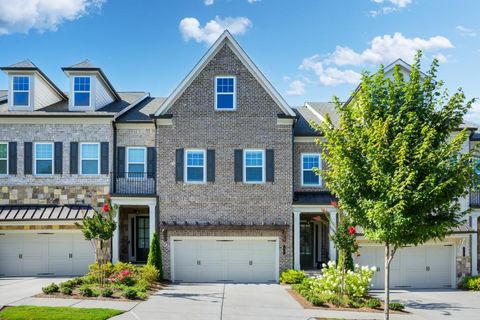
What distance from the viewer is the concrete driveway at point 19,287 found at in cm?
1602

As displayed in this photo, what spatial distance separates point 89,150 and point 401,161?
16.0 m

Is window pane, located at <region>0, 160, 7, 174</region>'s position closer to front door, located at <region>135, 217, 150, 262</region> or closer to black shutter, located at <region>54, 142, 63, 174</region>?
black shutter, located at <region>54, 142, 63, 174</region>

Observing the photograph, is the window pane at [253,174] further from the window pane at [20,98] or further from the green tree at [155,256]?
the window pane at [20,98]

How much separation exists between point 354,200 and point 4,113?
59.2 feet

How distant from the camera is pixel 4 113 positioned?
888 inches

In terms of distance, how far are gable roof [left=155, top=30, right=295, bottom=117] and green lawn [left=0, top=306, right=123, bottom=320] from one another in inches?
419

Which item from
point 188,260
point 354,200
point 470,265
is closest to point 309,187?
point 188,260

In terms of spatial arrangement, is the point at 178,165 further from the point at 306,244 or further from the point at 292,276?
the point at 306,244

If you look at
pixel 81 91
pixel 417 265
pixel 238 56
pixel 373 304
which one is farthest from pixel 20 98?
pixel 417 265

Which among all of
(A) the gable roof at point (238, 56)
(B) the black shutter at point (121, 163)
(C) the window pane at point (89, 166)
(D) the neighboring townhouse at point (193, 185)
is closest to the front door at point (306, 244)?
(D) the neighboring townhouse at point (193, 185)

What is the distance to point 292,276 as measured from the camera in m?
20.8

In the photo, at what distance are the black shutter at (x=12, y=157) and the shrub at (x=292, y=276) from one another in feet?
45.6

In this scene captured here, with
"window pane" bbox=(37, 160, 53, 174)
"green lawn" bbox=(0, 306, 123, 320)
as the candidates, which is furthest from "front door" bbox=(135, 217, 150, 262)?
"green lawn" bbox=(0, 306, 123, 320)

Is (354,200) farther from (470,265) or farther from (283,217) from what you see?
(470,265)
